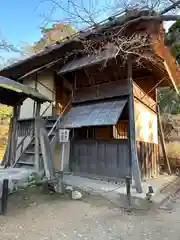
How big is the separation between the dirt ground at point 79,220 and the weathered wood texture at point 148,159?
219cm

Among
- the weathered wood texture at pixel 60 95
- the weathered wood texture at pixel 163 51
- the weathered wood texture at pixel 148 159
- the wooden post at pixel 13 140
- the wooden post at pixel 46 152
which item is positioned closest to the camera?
the weathered wood texture at pixel 163 51

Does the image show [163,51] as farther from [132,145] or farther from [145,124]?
[132,145]

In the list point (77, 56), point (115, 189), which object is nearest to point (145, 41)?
point (77, 56)

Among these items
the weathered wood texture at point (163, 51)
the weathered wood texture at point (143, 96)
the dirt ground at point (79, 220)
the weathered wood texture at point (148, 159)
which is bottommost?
the dirt ground at point (79, 220)

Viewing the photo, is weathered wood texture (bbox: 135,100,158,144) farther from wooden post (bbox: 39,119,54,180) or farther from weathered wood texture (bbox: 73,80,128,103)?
wooden post (bbox: 39,119,54,180)

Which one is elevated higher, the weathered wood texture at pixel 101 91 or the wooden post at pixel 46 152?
the weathered wood texture at pixel 101 91

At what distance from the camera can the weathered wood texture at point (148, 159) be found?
27.1 ft

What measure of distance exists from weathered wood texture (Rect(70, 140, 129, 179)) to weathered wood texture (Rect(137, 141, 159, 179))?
2.39 ft

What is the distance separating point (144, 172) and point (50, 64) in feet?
19.0

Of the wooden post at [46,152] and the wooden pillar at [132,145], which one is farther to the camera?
the wooden post at [46,152]

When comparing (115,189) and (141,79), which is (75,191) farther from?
(141,79)

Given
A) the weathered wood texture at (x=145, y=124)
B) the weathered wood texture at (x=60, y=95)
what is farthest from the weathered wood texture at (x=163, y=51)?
the weathered wood texture at (x=60, y=95)

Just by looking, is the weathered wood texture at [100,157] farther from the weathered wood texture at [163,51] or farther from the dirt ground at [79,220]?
the weathered wood texture at [163,51]

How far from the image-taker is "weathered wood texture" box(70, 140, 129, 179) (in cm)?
783
